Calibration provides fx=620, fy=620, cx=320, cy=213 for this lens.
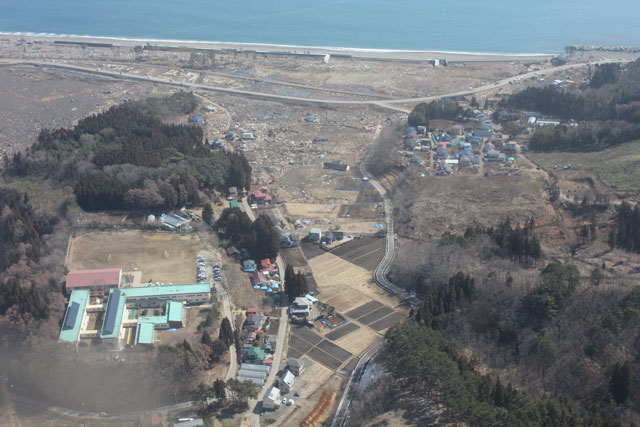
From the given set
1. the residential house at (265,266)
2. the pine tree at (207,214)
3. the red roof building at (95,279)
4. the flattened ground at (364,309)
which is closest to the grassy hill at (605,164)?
the flattened ground at (364,309)

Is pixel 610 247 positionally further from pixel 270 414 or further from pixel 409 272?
pixel 270 414

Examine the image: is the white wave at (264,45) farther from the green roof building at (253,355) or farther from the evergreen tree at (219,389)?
the evergreen tree at (219,389)

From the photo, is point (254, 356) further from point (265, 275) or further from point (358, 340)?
point (265, 275)

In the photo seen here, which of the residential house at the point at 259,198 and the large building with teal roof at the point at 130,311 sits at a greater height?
the residential house at the point at 259,198

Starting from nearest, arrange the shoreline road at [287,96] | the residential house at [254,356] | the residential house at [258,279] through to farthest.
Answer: the residential house at [254,356] < the residential house at [258,279] < the shoreline road at [287,96]

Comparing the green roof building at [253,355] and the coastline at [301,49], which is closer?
the green roof building at [253,355]

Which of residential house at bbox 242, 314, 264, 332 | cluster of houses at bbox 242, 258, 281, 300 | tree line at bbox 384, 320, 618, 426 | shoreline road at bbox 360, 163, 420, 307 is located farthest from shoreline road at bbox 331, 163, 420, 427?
cluster of houses at bbox 242, 258, 281, 300

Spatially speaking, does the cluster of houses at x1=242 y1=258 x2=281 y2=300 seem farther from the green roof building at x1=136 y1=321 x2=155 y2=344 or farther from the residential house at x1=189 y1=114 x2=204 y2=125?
the residential house at x1=189 y1=114 x2=204 y2=125

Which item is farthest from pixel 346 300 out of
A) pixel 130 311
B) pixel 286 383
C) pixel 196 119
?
pixel 196 119
